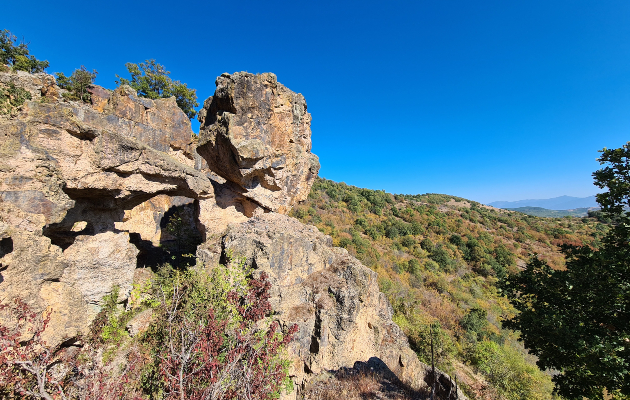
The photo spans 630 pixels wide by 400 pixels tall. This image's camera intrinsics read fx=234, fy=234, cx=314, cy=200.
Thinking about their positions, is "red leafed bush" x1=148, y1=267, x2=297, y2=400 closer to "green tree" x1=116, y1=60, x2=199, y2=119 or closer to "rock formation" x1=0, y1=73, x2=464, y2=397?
"rock formation" x1=0, y1=73, x2=464, y2=397

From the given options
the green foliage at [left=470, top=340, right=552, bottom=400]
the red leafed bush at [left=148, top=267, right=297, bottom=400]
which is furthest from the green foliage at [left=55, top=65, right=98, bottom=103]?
the green foliage at [left=470, top=340, right=552, bottom=400]

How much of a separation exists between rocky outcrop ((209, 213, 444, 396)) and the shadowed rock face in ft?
6.75

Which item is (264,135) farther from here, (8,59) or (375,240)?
(8,59)

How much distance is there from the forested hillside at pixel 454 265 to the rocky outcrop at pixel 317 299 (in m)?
3.99

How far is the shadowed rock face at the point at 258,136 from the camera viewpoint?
945 cm

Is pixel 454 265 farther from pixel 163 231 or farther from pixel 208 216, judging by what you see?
pixel 163 231

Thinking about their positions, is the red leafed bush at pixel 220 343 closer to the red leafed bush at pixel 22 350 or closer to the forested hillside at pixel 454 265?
the red leafed bush at pixel 22 350

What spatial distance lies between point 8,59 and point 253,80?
100 feet

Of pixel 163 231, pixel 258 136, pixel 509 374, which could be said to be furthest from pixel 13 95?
pixel 509 374

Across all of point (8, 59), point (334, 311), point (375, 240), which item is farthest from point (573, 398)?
point (8, 59)

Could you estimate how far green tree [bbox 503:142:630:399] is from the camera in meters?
4.00

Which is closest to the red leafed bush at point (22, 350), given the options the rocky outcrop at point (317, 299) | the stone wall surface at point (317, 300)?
the stone wall surface at point (317, 300)

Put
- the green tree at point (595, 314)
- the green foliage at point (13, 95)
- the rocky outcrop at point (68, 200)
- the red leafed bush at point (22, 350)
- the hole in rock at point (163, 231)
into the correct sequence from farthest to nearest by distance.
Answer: the hole in rock at point (163, 231)
the green foliage at point (13, 95)
the rocky outcrop at point (68, 200)
the green tree at point (595, 314)
the red leafed bush at point (22, 350)

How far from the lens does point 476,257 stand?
1000 inches
